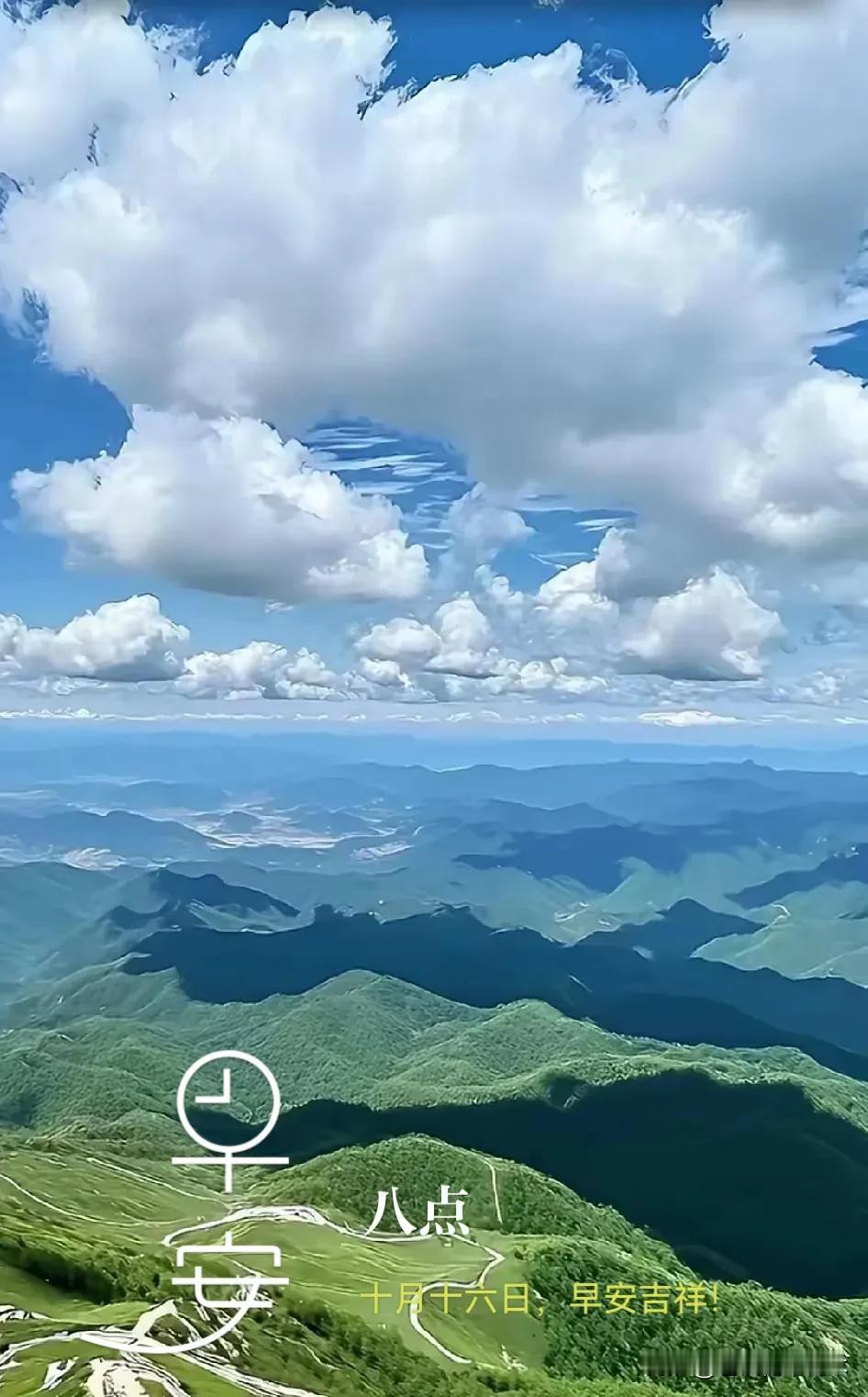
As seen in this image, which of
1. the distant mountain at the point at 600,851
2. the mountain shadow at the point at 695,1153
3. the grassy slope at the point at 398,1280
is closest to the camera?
the grassy slope at the point at 398,1280

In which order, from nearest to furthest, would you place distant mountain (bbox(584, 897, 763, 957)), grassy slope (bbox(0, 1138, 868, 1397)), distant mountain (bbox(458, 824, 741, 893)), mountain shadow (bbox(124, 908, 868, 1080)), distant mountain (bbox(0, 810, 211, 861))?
grassy slope (bbox(0, 1138, 868, 1397)) < mountain shadow (bbox(124, 908, 868, 1080)) < distant mountain (bbox(584, 897, 763, 957)) < distant mountain (bbox(0, 810, 211, 861)) < distant mountain (bbox(458, 824, 741, 893))

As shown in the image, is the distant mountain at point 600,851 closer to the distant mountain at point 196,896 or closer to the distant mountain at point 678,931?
the distant mountain at point 678,931

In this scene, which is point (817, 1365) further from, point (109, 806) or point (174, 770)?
point (109, 806)

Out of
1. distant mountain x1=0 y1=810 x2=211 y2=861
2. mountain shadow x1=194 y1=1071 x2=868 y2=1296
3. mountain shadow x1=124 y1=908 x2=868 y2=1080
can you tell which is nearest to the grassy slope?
mountain shadow x1=194 y1=1071 x2=868 y2=1296

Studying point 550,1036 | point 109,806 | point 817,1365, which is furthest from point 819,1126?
point 109,806

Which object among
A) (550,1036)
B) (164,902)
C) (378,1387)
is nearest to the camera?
(378,1387)

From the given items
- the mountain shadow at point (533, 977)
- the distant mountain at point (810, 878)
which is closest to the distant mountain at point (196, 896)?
the mountain shadow at point (533, 977)

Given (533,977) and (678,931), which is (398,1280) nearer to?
(533,977)

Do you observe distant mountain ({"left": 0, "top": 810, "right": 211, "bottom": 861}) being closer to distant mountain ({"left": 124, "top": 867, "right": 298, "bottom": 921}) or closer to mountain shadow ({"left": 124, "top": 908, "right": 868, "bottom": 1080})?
distant mountain ({"left": 124, "top": 867, "right": 298, "bottom": 921})
